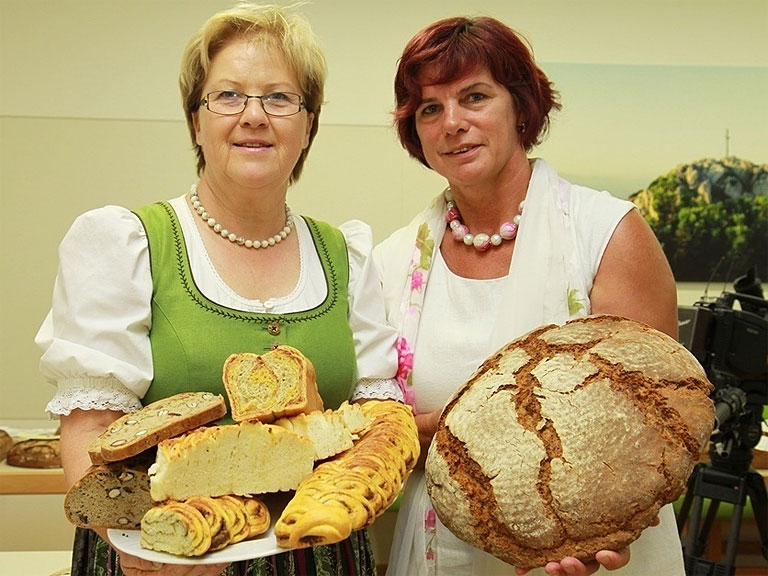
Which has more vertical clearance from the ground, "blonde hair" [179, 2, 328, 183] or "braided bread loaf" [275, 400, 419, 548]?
"blonde hair" [179, 2, 328, 183]

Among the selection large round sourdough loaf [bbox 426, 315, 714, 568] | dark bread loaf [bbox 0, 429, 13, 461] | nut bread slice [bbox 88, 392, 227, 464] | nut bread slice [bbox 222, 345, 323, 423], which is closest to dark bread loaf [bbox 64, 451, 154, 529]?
nut bread slice [bbox 88, 392, 227, 464]

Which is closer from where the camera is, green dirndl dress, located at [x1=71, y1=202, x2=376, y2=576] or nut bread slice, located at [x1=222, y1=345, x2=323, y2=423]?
nut bread slice, located at [x1=222, y1=345, x2=323, y2=423]

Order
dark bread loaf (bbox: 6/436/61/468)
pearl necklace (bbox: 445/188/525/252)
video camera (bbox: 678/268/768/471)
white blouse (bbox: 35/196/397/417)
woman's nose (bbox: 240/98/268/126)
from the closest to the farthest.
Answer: white blouse (bbox: 35/196/397/417)
woman's nose (bbox: 240/98/268/126)
pearl necklace (bbox: 445/188/525/252)
video camera (bbox: 678/268/768/471)
dark bread loaf (bbox: 6/436/61/468)

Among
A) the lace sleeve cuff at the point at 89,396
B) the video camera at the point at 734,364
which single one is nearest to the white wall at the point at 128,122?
the video camera at the point at 734,364

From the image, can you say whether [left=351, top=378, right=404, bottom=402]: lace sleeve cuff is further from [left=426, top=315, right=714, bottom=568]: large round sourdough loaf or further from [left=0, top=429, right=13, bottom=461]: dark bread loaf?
[left=0, top=429, right=13, bottom=461]: dark bread loaf

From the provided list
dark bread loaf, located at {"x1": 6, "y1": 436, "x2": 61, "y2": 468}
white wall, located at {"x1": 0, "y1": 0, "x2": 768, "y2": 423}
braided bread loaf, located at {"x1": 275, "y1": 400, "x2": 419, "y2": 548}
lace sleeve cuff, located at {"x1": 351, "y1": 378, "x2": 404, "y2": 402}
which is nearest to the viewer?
braided bread loaf, located at {"x1": 275, "y1": 400, "x2": 419, "y2": 548}

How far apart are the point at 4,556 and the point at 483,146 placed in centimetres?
146

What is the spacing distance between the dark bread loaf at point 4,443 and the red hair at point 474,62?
5.98 ft

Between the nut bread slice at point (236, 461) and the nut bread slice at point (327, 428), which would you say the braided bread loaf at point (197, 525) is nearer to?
the nut bread slice at point (236, 461)

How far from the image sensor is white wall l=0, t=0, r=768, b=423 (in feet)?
9.65

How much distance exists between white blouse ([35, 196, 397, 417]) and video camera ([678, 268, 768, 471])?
141cm

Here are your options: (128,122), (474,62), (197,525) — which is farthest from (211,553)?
(128,122)

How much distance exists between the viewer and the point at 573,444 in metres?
1.11

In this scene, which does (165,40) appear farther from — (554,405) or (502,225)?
(554,405)
